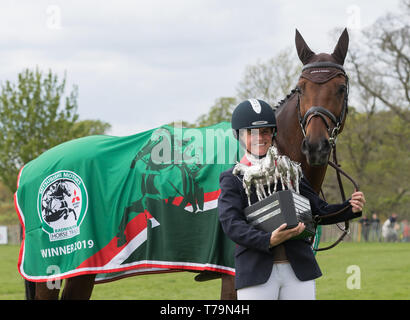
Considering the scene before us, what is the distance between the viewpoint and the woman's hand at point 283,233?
94.4 inches

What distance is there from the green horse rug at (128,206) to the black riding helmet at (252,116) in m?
1.56

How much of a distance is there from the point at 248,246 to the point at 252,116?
26.9 inches

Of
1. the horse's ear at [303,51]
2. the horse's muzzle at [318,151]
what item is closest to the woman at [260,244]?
the horse's muzzle at [318,151]

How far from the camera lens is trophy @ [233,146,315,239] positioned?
95.6 inches

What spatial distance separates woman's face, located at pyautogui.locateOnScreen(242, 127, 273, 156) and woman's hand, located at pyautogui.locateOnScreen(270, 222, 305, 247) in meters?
0.44

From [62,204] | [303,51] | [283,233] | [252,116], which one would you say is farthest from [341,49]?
[62,204]

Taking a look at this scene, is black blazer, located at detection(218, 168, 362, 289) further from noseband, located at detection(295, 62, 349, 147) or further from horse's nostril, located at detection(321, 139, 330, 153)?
noseband, located at detection(295, 62, 349, 147)

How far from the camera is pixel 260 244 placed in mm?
2418

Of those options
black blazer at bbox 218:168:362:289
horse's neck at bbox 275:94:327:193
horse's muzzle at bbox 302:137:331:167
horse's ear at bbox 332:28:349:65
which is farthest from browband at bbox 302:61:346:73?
black blazer at bbox 218:168:362:289

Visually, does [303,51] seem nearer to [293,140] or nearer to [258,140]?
[293,140]

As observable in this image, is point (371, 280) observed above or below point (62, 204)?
below

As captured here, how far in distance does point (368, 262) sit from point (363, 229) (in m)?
15.1

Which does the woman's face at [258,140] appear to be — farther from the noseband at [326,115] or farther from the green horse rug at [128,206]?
the green horse rug at [128,206]
